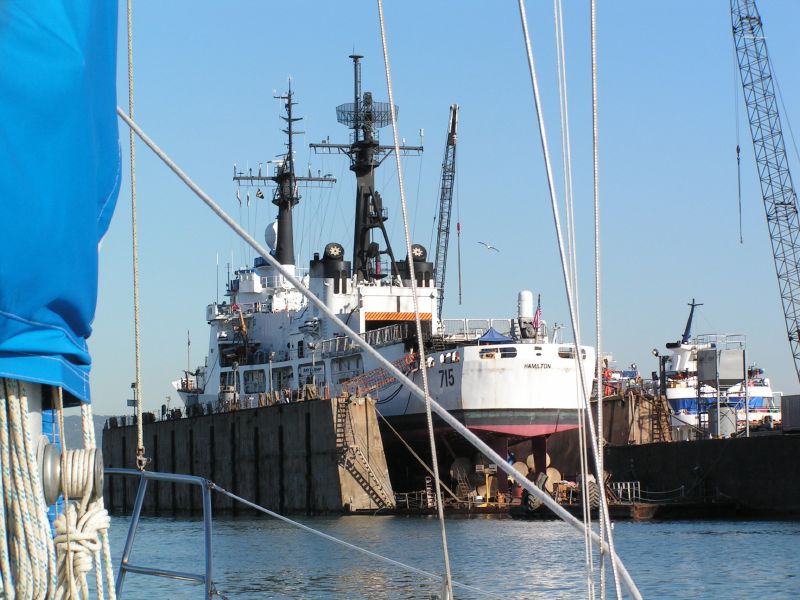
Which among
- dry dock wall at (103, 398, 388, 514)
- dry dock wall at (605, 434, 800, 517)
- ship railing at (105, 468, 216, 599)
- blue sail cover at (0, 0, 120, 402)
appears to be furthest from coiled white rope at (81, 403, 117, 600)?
dry dock wall at (605, 434, 800, 517)

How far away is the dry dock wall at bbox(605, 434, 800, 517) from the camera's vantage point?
145 ft

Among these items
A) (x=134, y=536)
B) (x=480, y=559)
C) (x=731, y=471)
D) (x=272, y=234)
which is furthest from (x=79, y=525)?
(x=272, y=234)

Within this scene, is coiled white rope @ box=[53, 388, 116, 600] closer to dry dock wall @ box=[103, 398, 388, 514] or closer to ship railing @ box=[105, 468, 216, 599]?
ship railing @ box=[105, 468, 216, 599]

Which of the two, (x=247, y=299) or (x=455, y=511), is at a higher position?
(x=247, y=299)

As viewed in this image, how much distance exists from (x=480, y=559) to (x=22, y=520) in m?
27.8

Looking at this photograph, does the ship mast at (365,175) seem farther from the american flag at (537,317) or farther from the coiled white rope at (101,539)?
the coiled white rope at (101,539)

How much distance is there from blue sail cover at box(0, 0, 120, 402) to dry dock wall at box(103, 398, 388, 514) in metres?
39.6

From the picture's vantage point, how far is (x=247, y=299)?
234ft

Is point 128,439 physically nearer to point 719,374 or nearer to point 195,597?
point 719,374

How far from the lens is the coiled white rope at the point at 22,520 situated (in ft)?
18.4

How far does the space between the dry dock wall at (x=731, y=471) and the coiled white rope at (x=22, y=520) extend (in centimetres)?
4062

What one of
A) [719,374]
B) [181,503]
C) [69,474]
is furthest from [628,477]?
[69,474]

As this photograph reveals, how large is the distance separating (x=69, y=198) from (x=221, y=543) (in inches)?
1420

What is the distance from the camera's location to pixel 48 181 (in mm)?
5824
